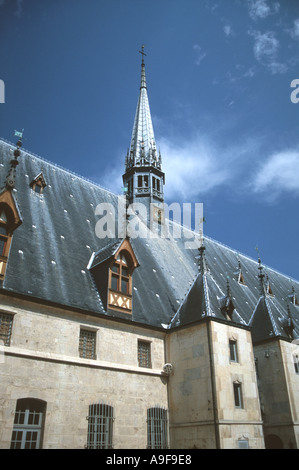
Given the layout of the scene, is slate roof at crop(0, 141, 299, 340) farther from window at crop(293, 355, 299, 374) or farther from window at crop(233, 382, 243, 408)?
window at crop(233, 382, 243, 408)

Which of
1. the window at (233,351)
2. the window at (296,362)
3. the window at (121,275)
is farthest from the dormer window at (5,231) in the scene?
the window at (296,362)

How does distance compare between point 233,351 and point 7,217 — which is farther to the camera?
point 233,351

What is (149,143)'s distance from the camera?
34.9 meters

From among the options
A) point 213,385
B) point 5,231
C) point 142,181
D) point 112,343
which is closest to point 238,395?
point 213,385

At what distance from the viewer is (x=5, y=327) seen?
14273mm

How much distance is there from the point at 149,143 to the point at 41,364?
24602 mm

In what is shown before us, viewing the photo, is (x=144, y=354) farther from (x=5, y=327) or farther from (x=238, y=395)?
(x=5, y=327)

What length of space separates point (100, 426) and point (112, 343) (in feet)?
10.9

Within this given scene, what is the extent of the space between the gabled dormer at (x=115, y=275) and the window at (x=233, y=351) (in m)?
5.10

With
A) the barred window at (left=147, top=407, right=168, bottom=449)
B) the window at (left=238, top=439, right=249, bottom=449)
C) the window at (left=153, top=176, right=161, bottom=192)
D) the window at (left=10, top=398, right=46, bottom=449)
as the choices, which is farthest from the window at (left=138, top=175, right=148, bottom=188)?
the window at (left=10, top=398, right=46, bottom=449)

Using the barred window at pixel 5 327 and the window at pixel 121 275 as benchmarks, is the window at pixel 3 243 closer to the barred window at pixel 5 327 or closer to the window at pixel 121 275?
the barred window at pixel 5 327

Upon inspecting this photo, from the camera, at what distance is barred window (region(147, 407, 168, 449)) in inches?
662

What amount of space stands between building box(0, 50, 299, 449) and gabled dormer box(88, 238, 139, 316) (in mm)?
65
